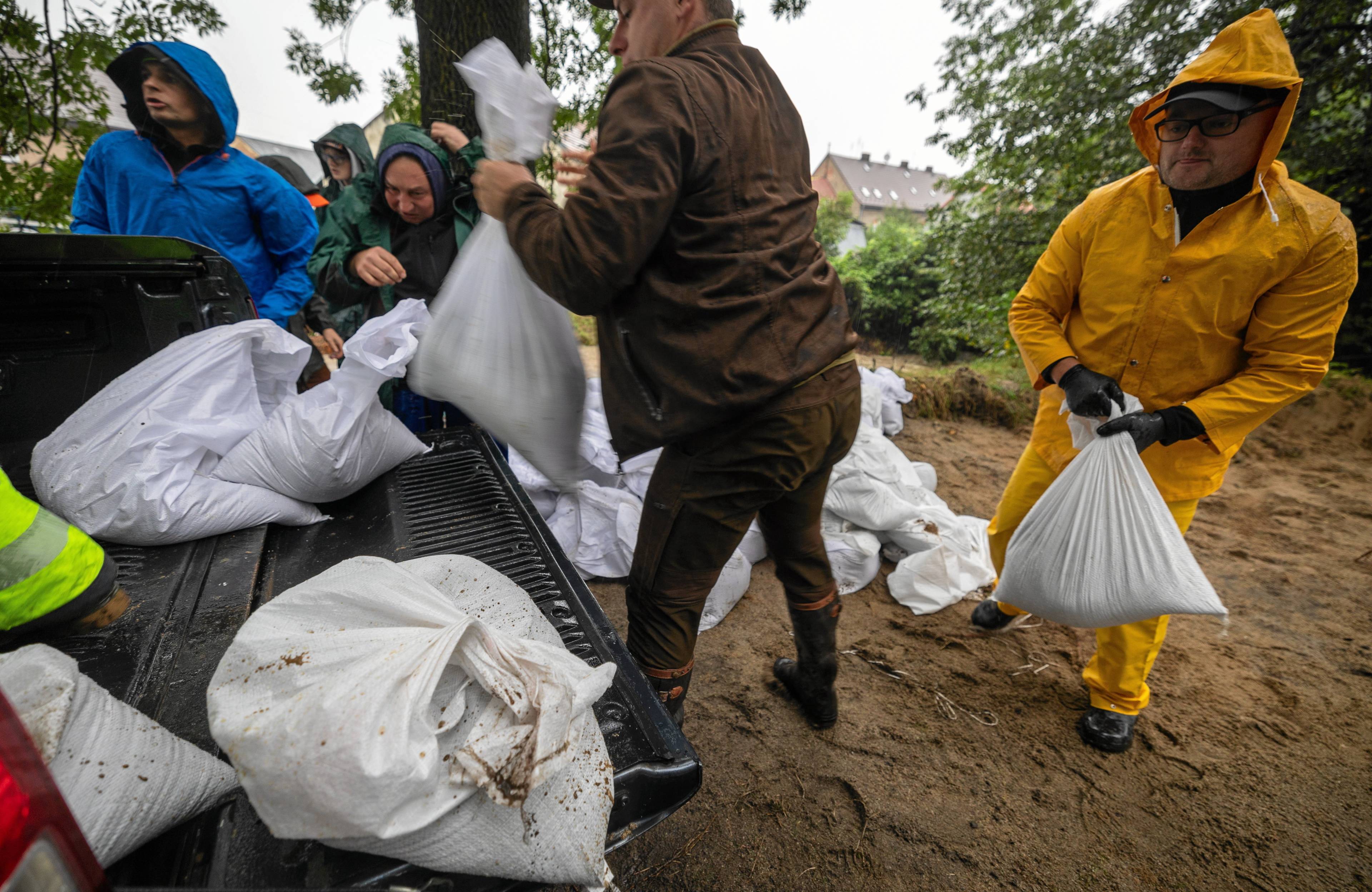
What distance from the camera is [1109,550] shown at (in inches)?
70.7

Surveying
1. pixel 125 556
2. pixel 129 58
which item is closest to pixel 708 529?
pixel 125 556

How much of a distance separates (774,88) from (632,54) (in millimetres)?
336

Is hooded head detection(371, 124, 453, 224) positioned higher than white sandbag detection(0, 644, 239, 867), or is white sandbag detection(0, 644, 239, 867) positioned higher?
hooded head detection(371, 124, 453, 224)

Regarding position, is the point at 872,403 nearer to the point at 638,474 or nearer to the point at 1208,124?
the point at 638,474

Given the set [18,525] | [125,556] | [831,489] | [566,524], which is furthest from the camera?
[831,489]

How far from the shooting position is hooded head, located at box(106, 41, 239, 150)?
236 centimetres

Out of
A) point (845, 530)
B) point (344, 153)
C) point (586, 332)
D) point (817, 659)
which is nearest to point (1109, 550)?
point (817, 659)

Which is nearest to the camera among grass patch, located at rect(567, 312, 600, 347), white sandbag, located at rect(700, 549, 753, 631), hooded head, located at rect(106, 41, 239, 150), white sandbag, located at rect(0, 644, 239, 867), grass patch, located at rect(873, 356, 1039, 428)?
white sandbag, located at rect(0, 644, 239, 867)

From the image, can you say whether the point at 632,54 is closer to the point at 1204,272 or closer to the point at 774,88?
the point at 774,88

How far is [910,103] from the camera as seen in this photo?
281 inches

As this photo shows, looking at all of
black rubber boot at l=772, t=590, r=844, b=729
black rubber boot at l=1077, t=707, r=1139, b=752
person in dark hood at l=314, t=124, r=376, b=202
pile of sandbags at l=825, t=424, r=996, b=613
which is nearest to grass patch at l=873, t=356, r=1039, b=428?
pile of sandbags at l=825, t=424, r=996, b=613

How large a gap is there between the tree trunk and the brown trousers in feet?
8.07

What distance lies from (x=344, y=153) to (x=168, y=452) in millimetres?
3362

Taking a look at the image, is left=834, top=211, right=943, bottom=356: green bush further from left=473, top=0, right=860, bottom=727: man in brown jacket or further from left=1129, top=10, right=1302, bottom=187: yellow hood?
left=473, top=0, right=860, bottom=727: man in brown jacket
